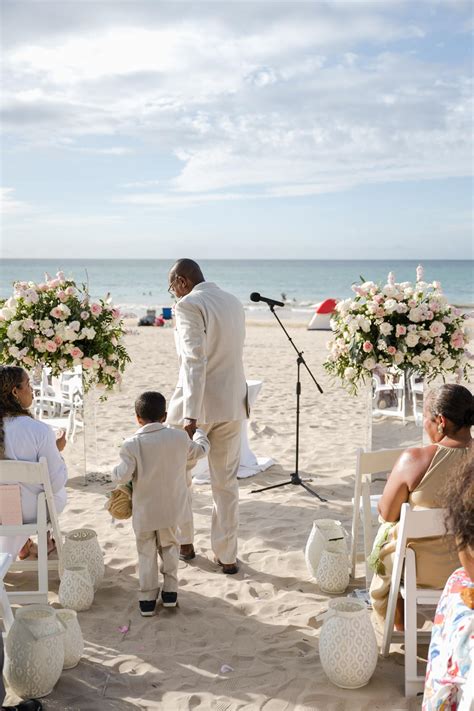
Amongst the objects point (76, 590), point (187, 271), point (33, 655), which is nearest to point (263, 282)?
point (187, 271)


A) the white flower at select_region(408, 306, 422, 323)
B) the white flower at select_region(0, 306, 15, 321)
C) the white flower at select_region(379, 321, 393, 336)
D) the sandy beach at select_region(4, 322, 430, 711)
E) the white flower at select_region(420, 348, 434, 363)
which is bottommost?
the sandy beach at select_region(4, 322, 430, 711)

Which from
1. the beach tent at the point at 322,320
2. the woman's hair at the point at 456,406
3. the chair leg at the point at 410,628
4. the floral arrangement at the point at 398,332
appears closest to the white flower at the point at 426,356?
the floral arrangement at the point at 398,332

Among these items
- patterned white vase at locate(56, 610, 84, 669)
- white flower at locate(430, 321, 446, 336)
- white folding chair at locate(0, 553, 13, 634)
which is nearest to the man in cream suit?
patterned white vase at locate(56, 610, 84, 669)

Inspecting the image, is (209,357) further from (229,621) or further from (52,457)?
(229,621)

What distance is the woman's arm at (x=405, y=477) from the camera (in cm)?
365

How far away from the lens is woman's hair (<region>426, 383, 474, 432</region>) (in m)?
3.64

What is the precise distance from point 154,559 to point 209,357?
1387mm

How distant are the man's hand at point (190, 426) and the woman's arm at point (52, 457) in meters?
0.84

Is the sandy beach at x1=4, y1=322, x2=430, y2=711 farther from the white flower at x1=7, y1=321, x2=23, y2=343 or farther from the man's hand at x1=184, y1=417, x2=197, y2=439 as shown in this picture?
the white flower at x1=7, y1=321, x2=23, y2=343

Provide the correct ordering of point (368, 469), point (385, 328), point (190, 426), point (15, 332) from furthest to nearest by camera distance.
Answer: point (15, 332)
point (385, 328)
point (190, 426)
point (368, 469)

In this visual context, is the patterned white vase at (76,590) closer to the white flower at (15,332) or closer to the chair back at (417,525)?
the chair back at (417,525)

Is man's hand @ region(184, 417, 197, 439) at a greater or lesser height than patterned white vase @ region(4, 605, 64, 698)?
greater

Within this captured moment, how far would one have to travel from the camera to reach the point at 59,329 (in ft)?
21.0

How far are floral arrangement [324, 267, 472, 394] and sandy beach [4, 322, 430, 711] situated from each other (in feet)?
4.45
